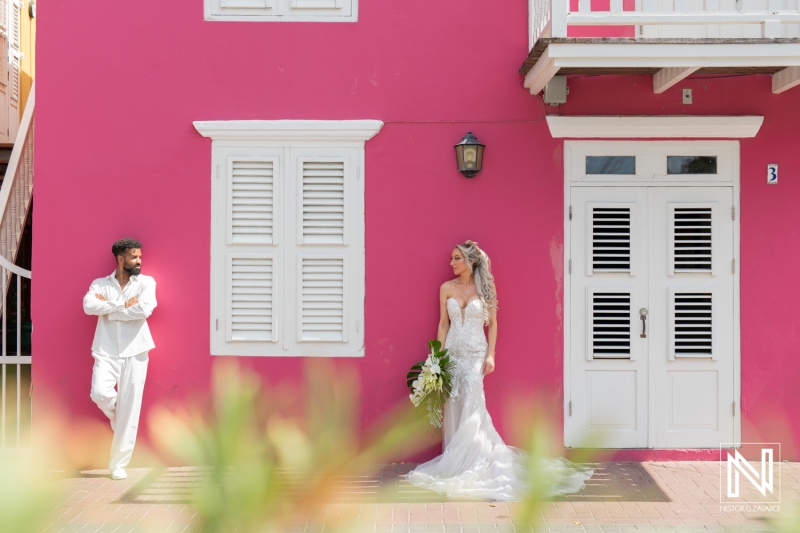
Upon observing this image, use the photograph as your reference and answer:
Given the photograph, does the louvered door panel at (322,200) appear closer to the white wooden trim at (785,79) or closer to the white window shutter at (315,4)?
the white window shutter at (315,4)

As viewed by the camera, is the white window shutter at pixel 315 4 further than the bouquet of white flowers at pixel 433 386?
Yes

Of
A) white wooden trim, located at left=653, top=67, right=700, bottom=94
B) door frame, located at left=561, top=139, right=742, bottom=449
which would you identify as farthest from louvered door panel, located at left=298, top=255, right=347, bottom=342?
white wooden trim, located at left=653, top=67, right=700, bottom=94

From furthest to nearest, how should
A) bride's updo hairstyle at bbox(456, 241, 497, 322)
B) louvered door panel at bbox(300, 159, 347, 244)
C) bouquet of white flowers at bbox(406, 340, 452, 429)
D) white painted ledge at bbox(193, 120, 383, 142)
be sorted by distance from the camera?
louvered door panel at bbox(300, 159, 347, 244) < white painted ledge at bbox(193, 120, 383, 142) < bride's updo hairstyle at bbox(456, 241, 497, 322) < bouquet of white flowers at bbox(406, 340, 452, 429)

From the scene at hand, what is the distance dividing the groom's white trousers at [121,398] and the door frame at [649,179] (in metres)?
3.67

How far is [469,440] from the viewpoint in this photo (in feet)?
20.0

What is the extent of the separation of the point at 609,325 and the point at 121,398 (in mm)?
4214

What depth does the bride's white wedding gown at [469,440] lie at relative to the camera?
229 inches

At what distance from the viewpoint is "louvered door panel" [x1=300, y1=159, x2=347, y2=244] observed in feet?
21.9

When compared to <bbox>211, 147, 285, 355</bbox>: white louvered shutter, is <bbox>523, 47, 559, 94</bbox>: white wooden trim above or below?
above

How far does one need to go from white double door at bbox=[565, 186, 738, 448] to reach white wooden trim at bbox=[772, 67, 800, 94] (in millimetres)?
963

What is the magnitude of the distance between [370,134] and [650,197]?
253cm

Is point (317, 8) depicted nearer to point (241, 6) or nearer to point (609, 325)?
point (241, 6)

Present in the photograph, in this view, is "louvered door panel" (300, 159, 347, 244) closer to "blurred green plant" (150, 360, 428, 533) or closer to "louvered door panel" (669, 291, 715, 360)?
"louvered door panel" (669, 291, 715, 360)

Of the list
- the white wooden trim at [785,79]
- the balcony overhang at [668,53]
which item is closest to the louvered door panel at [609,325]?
the balcony overhang at [668,53]
